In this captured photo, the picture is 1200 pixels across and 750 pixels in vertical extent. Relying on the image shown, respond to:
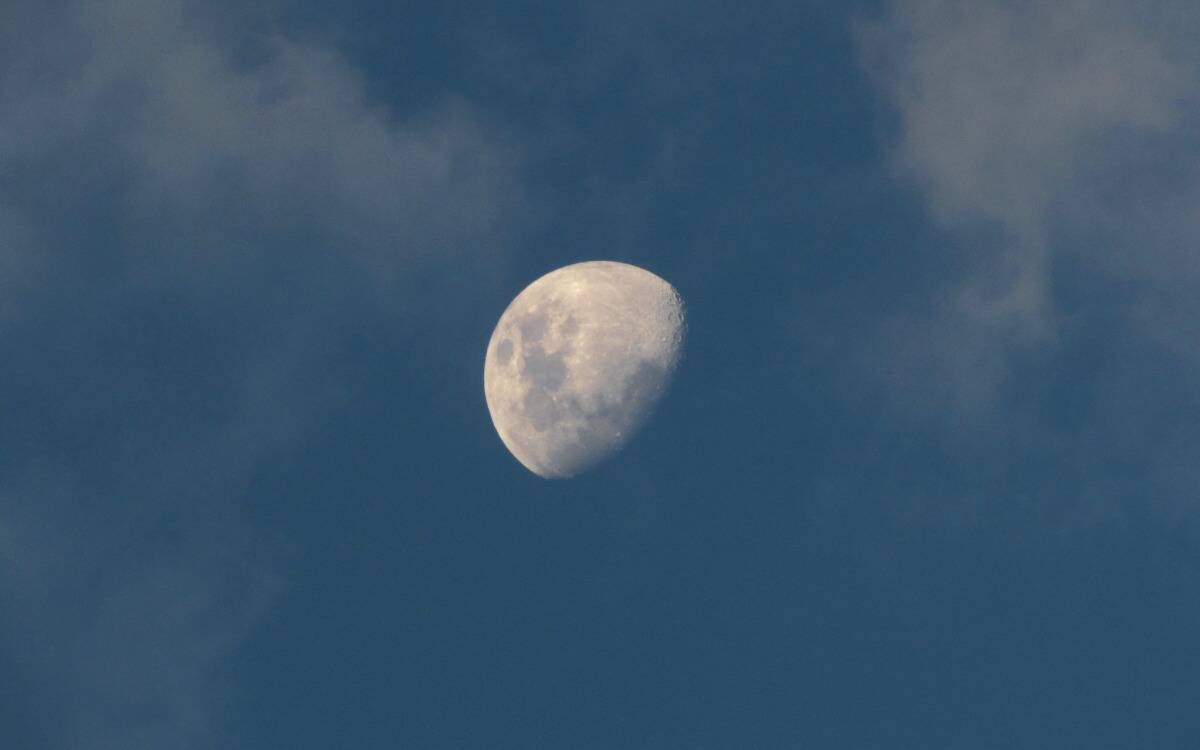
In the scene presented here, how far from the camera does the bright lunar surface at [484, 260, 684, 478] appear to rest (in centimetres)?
8088

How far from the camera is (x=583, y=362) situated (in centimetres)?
8050

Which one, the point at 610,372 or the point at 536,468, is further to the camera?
the point at 536,468

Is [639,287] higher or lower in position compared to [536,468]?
higher

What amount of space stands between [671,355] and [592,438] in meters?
7.24

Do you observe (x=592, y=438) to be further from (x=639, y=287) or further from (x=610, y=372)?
(x=639, y=287)

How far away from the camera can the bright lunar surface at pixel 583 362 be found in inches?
3184

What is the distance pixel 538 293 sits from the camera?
86.0 meters

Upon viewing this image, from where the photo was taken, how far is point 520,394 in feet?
274

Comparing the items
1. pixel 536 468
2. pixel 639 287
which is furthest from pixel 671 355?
pixel 536 468

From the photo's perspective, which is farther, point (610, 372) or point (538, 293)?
point (538, 293)

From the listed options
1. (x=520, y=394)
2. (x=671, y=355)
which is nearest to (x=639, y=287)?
(x=671, y=355)

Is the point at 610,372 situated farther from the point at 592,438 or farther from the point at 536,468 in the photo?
the point at 536,468

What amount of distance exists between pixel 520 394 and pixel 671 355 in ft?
32.1

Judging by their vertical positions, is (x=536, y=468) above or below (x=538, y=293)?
below
